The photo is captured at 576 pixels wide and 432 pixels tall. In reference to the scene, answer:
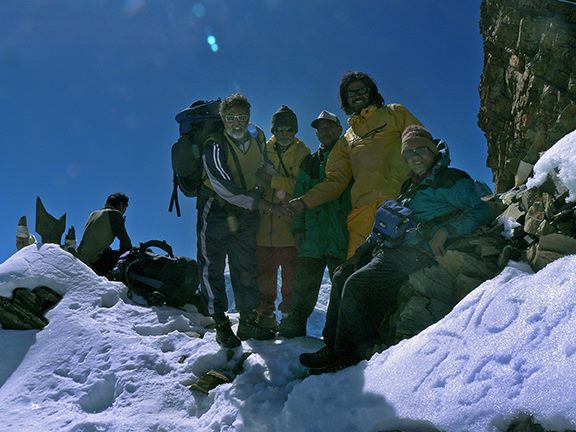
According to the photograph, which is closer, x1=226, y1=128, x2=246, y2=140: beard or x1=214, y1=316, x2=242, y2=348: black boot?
x1=214, y1=316, x2=242, y2=348: black boot

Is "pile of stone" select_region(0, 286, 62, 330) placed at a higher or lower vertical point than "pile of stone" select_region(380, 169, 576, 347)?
higher

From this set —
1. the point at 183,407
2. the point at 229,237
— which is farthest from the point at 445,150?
the point at 183,407

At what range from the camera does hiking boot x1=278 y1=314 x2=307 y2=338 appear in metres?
6.81

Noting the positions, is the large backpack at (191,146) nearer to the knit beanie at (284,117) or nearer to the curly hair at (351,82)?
the knit beanie at (284,117)

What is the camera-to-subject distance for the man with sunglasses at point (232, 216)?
20.9 ft

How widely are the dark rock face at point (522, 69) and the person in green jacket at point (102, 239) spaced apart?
10318 mm

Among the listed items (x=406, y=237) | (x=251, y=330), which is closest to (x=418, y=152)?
(x=406, y=237)

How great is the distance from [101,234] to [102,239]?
4.5 inches

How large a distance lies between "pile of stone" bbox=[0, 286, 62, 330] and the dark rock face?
11778 mm

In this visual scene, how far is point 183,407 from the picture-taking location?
5.46 metres

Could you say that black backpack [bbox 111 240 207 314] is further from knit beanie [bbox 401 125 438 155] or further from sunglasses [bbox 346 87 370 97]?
knit beanie [bbox 401 125 438 155]

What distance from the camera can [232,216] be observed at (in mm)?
6652

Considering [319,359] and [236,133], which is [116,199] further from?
[319,359]

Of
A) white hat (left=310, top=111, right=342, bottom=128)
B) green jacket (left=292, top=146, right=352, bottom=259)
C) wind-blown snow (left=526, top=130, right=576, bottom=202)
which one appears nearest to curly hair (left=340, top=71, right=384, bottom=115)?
white hat (left=310, top=111, right=342, bottom=128)
